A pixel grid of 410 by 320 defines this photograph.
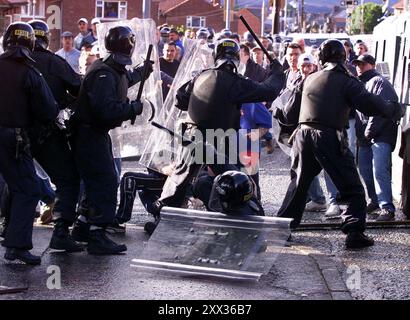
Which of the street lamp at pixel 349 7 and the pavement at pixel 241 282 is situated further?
the street lamp at pixel 349 7

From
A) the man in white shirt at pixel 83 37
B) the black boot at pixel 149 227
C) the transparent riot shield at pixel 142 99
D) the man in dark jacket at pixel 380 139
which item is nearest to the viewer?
the black boot at pixel 149 227

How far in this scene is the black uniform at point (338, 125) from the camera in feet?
29.4

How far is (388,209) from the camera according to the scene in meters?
10.9

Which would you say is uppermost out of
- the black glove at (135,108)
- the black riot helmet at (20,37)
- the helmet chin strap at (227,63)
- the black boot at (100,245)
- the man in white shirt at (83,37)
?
the black riot helmet at (20,37)

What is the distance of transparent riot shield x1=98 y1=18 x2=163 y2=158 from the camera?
10594 mm

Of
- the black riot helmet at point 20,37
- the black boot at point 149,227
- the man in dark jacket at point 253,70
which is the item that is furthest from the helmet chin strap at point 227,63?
the man in dark jacket at point 253,70

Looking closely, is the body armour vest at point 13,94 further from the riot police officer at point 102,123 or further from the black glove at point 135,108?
the black glove at point 135,108

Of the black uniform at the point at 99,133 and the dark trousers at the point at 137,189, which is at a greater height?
the black uniform at the point at 99,133

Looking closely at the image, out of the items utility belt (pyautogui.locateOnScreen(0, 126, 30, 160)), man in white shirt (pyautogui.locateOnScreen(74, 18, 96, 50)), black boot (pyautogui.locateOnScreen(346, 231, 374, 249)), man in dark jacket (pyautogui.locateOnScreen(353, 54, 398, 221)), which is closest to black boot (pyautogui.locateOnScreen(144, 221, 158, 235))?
black boot (pyautogui.locateOnScreen(346, 231, 374, 249))

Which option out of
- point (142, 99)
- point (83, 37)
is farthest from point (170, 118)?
point (83, 37)

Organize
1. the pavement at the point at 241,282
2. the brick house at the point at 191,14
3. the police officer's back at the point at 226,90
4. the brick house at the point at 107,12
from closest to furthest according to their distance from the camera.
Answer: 1. the pavement at the point at 241,282
2. the police officer's back at the point at 226,90
3. the brick house at the point at 107,12
4. the brick house at the point at 191,14

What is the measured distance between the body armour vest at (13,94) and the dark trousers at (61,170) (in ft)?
1.63

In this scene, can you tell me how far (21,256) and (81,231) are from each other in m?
0.95

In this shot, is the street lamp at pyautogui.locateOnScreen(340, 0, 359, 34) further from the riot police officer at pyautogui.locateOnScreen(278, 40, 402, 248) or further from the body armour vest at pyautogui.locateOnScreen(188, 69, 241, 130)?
the body armour vest at pyautogui.locateOnScreen(188, 69, 241, 130)
